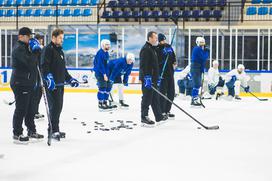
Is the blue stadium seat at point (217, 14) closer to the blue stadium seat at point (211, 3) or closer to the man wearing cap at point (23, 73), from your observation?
the blue stadium seat at point (211, 3)

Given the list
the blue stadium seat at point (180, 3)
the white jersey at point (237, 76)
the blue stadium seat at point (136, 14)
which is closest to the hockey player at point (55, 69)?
the white jersey at point (237, 76)

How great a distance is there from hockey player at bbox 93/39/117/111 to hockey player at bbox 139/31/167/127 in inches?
105

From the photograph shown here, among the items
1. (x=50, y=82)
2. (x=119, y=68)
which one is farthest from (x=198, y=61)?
(x=50, y=82)

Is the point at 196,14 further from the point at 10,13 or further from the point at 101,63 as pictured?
the point at 101,63

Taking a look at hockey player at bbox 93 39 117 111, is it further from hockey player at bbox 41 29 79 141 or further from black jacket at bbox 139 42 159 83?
hockey player at bbox 41 29 79 141

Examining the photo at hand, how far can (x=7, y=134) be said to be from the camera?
278 inches

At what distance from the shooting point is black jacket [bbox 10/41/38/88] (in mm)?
5969

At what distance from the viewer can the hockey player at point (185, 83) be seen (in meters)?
14.7

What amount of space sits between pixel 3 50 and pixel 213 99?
31.8ft

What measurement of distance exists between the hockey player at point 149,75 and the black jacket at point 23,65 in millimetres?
2236

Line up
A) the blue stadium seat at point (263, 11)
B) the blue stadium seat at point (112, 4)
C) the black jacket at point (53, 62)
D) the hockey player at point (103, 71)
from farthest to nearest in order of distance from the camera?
the blue stadium seat at point (112, 4)
the blue stadium seat at point (263, 11)
the hockey player at point (103, 71)
the black jacket at point (53, 62)

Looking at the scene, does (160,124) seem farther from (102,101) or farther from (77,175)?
(77,175)

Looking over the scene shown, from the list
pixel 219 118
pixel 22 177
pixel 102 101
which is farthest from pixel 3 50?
pixel 22 177

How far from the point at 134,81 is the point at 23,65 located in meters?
11.8
